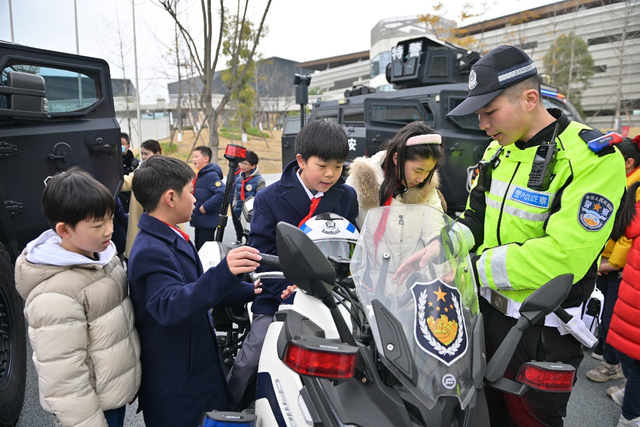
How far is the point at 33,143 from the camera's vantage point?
10.5 feet

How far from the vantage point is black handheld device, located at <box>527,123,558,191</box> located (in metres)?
1.74

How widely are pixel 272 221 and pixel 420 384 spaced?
47.5 inches

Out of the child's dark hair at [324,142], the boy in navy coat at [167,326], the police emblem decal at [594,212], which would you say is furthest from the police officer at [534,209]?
the boy in navy coat at [167,326]

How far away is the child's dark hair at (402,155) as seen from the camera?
2.62 m

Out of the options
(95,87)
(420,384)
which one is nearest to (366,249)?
(420,384)

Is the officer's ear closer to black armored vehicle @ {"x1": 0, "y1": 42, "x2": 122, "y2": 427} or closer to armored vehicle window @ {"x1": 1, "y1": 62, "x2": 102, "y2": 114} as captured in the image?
black armored vehicle @ {"x1": 0, "y1": 42, "x2": 122, "y2": 427}

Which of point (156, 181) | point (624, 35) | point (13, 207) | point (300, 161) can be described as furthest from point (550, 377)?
point (624, 35)

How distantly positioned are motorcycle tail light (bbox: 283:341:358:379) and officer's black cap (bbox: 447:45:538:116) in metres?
1.20

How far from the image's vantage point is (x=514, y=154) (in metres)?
1.93

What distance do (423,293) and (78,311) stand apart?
48.5 inches

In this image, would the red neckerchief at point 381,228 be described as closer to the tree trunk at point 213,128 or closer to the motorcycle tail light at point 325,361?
the motorcycle tail light at point 325,361

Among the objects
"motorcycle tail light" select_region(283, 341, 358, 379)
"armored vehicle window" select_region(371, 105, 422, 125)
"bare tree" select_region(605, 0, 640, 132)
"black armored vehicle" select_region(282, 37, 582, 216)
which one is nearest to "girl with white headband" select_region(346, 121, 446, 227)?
"motorcycle tail light" select_region(283, 341, 358, 379)

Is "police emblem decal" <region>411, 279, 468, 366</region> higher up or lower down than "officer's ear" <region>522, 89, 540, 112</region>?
lower down

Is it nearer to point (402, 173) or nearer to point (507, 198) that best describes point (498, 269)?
point (507, 198)
